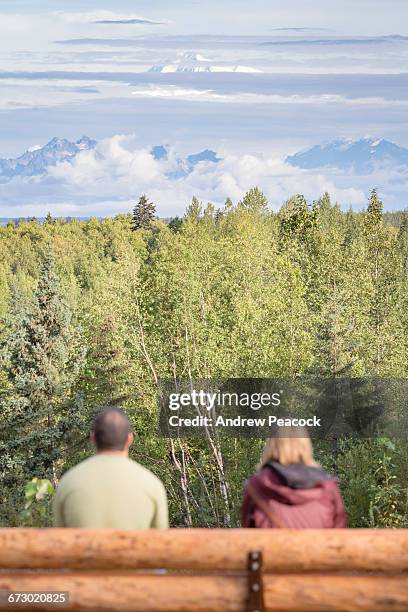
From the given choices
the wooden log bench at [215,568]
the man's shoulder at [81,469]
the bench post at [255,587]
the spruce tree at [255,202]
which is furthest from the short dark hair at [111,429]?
the spruce tree at [255,202]

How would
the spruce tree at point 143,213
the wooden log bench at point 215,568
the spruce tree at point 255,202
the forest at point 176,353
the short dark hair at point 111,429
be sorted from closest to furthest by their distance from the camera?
the wooden log bench at point 215,568 → the short dark hair at point 111,429 → the forest at point 176,353 → the spruce tree at point 255,202 → the spruce tree at point 143,213

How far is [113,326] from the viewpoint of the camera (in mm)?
43312

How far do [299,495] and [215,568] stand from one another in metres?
0.56

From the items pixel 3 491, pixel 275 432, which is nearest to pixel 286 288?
pixel 3 491

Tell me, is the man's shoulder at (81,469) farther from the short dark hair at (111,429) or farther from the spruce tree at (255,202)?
the spruce tree at (255,202)

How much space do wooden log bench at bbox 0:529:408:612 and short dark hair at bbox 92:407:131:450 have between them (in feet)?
1.42

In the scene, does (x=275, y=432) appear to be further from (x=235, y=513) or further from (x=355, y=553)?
(x=235, y=513)

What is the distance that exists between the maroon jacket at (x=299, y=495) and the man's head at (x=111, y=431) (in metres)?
0.68

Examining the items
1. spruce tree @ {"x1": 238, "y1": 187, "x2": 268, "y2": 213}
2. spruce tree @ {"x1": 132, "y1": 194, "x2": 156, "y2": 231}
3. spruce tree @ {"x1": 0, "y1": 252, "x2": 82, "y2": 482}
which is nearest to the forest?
spruce tree @ {"x1": 0, "y1": 252, "x2": 82, "y2": 482}

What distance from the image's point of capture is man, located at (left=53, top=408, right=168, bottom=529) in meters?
4.99

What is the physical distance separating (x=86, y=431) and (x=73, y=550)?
37612 mm

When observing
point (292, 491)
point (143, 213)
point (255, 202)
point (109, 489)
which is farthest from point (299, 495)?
point (143, 213)

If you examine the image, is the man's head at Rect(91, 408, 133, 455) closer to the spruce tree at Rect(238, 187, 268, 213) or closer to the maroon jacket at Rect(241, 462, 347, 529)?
the maroon jacket at Rect(241, 462, 347, 529)

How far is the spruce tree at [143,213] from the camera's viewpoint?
477 feet
